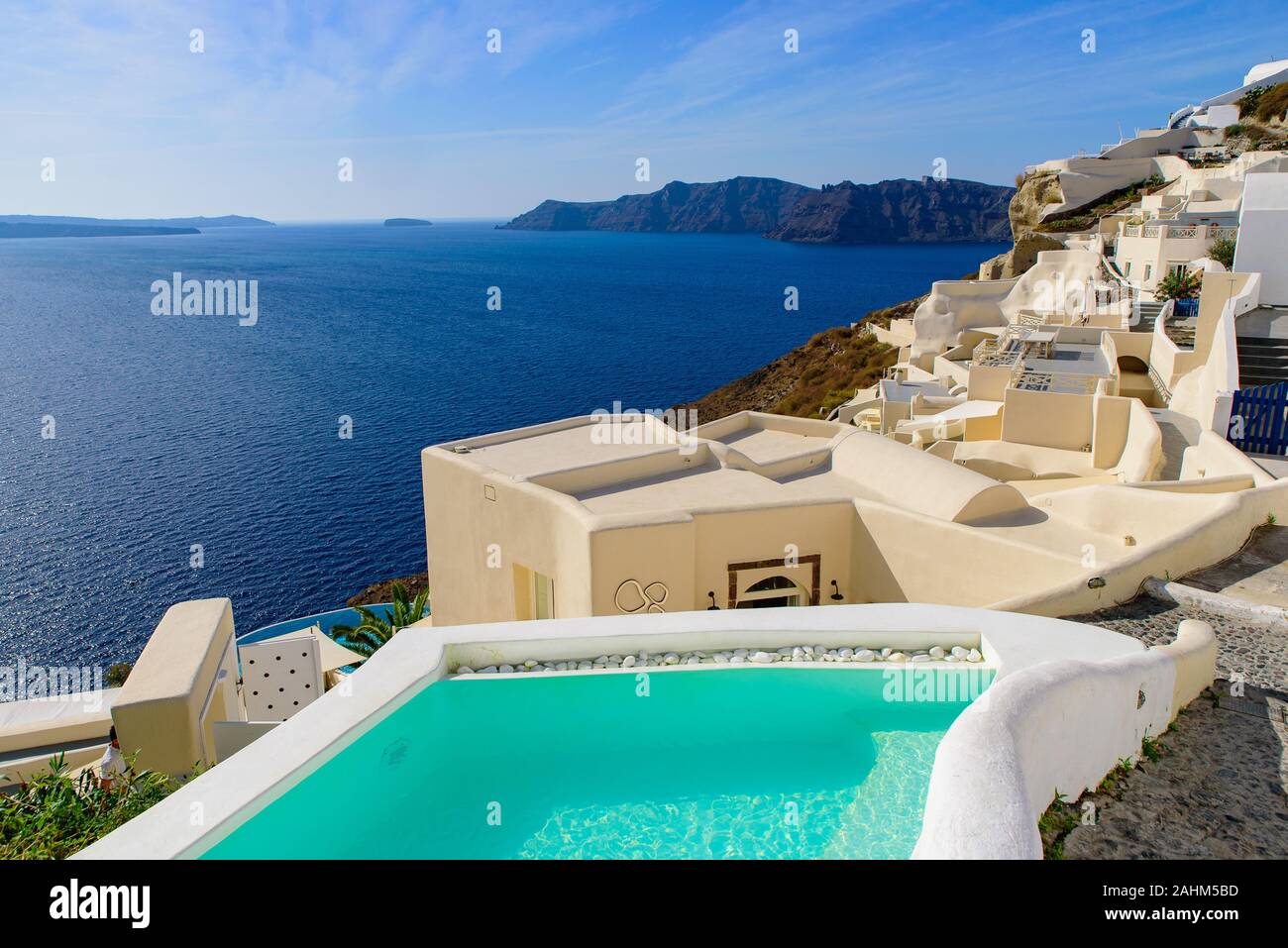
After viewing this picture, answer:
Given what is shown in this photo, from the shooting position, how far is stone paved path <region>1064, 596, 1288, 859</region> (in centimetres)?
607

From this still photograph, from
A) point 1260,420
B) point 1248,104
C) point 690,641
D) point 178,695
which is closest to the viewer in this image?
point 690,641

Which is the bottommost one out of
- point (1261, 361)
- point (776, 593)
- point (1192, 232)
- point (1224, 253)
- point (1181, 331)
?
point (776, 593)

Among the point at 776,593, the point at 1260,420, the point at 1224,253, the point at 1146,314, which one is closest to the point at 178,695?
the point at 776,593

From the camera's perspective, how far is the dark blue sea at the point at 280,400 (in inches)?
1700

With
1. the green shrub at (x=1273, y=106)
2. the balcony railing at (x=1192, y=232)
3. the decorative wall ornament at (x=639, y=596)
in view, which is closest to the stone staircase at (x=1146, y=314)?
the balcony railing at (x=1192, y=232)

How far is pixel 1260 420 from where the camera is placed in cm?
1647

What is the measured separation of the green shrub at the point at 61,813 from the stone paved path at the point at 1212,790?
273 inches

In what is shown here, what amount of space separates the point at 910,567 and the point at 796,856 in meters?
9.59

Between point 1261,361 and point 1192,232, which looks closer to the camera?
point 1261,361

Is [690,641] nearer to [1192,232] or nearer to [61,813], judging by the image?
[61,813]

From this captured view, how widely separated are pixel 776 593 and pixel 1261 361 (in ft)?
39.1

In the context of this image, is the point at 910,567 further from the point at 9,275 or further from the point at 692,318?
the point at 9,275
